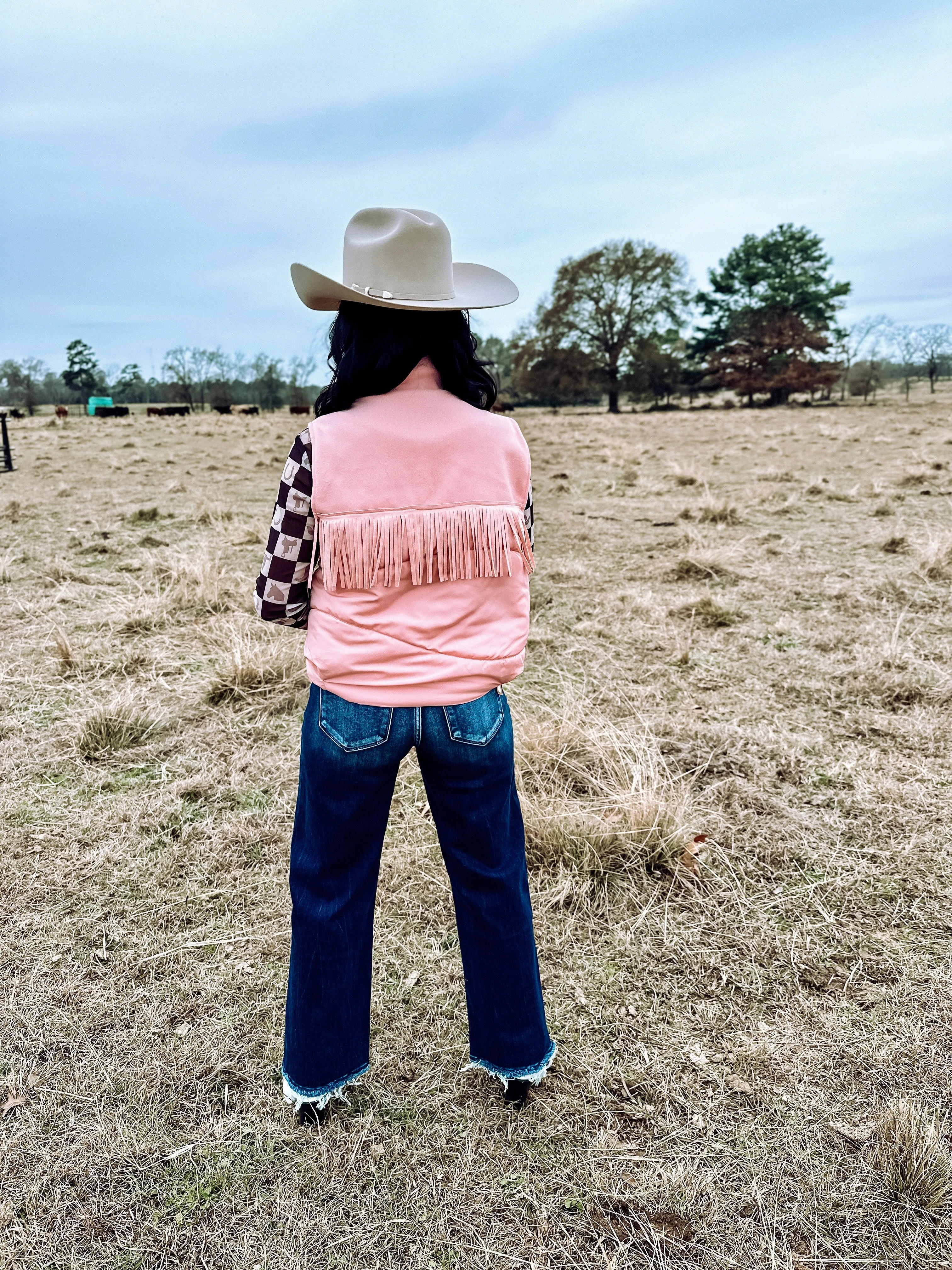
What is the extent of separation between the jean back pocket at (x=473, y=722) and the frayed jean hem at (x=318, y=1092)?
0.91 m

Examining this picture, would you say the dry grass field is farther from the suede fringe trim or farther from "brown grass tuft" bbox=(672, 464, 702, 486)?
"brown grass tuft" bbox=(672, 464, 702, 486)

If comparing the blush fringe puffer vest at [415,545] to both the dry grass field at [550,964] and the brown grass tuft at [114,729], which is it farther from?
the brown grass tuft at [114,729]

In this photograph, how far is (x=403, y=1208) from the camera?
1.67 metres

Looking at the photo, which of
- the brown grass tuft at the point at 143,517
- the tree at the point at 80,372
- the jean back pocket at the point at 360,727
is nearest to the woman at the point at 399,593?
the jean back pocket at the point at 360,727

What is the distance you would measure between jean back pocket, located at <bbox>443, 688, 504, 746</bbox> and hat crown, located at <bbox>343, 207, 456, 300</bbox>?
80cm

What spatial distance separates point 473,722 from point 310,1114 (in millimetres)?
1058

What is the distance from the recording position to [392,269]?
148cm

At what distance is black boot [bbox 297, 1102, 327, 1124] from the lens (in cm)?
183

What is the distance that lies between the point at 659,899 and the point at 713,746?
1.14 m

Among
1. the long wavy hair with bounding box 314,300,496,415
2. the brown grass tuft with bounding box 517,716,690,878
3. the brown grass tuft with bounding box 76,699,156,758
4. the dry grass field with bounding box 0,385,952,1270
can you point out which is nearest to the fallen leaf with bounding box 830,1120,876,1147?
the dry grass field with bounding box 0,385,952,1270

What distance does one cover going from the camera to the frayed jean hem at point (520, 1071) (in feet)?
6.13

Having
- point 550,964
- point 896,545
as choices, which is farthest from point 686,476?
point 550,964

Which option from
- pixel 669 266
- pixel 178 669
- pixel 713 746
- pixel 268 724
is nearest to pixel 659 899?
pixel 713 746

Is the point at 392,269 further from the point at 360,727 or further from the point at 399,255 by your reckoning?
the point at 360,727
